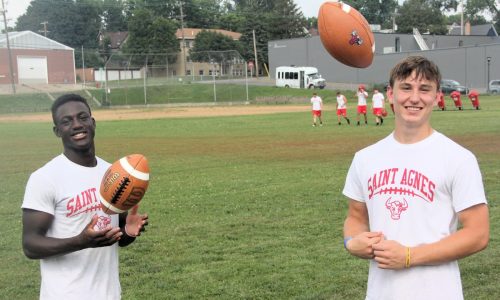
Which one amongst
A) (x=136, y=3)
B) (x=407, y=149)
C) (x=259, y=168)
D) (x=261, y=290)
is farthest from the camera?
(x=136, y=3)

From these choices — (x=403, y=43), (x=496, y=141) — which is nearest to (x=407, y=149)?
(x=496, y=141)

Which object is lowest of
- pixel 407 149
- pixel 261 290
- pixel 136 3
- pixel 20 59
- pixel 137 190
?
pixel 261 290

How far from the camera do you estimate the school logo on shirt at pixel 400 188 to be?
261 centimetres

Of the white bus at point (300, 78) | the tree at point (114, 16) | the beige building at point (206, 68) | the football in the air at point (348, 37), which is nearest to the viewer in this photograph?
the football in the air at point (348, 37)

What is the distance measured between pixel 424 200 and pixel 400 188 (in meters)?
0.12

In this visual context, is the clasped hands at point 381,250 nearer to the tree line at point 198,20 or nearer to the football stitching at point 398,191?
the football stitching at point 398,191

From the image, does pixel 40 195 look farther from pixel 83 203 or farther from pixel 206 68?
pixel 206 68

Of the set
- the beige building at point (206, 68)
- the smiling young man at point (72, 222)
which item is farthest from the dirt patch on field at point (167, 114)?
the smiling young man at point (72, 222)

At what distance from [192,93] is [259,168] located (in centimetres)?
4017

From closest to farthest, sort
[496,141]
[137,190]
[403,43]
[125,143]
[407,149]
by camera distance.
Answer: [407,149] → [137,190] → [496,141] → [125,143] → [403,43]

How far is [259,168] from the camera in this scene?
13.2m

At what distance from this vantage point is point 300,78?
6306cm

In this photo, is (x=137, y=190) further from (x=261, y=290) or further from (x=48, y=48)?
(x=48, y=48)

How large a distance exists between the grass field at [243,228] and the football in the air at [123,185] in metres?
2.56
